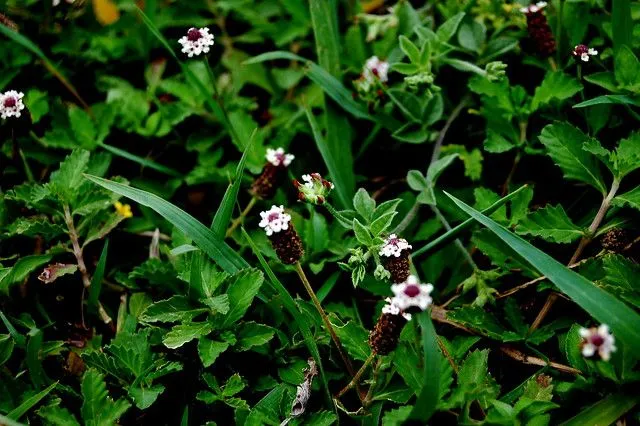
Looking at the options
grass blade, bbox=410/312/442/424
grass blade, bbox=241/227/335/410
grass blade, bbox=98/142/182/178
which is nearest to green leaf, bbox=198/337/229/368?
grass blade, bbox=241/227/335/410

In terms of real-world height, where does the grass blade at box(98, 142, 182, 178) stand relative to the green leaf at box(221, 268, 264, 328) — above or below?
above

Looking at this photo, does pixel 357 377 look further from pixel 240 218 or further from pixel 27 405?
pixel 27 405

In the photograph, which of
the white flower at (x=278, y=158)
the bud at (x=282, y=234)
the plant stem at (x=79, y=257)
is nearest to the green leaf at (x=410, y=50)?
the white flower at (x=278, y=158)

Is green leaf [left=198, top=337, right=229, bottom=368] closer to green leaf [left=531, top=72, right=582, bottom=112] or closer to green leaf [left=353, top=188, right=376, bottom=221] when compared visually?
green leaf [left=353, top=188, right=376, bottom=221]

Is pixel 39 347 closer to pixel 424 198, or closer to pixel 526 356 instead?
pixel 424 198

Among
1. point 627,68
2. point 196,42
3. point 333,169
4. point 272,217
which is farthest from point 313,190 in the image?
point 627,68

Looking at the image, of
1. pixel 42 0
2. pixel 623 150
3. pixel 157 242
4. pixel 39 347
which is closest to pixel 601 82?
pixel 623 150

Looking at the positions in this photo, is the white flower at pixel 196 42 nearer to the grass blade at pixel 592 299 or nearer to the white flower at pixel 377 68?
the white flower at pixel 377 68
